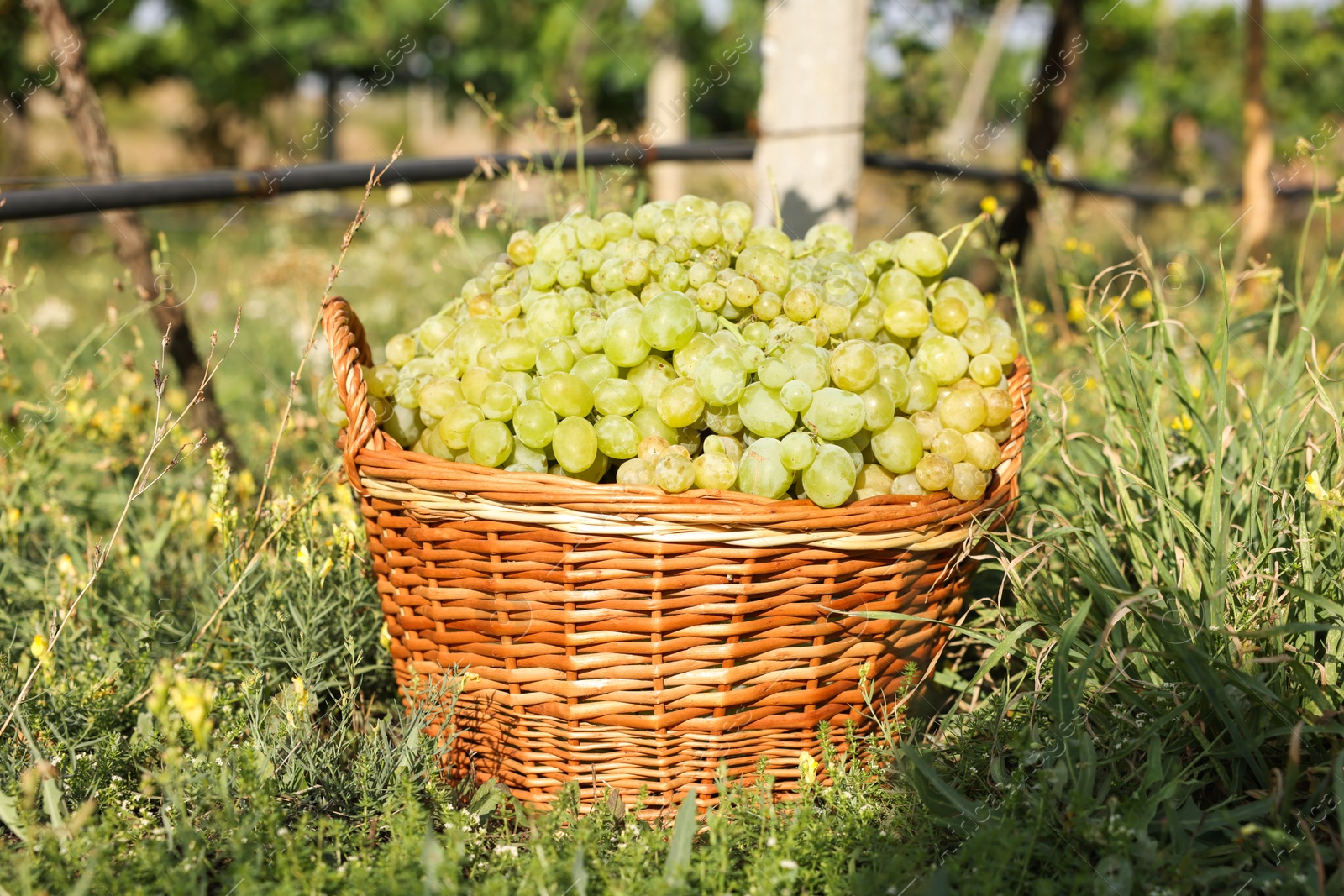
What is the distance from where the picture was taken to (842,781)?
1.41 m

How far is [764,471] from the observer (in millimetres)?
1364

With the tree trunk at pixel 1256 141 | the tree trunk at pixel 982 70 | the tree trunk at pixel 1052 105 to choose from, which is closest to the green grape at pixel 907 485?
the tree trunk at pixel 1052 105

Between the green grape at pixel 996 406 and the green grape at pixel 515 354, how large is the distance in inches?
29.9

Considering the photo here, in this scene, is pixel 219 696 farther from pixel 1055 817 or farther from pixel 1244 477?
pixel 1244 477

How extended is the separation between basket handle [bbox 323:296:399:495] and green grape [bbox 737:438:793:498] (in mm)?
573

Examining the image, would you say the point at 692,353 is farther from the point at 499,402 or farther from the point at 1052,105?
the point at 1052,105

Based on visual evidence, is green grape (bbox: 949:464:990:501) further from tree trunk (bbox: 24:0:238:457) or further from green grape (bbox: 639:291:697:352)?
tree trunk (bbox: 24:0:238:457)

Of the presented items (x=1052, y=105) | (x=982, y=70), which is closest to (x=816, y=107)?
(x=1052, y=105)

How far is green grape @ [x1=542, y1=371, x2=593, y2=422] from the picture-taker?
140cm

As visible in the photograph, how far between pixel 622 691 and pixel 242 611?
75cm

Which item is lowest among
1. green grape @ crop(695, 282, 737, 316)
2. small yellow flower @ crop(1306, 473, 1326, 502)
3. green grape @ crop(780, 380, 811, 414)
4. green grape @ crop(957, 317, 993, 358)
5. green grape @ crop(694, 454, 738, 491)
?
small yellow flower @ crop(1306, 473, 1326, 502)

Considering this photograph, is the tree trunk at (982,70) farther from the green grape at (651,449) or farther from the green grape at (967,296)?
the green grape at (651,449)

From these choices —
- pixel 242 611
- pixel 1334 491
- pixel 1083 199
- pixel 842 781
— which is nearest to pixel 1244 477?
pixel 1334 491

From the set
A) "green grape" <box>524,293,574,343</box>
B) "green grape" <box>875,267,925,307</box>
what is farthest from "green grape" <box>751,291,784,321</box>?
"green grape" <box>524,293,574,343</box>
